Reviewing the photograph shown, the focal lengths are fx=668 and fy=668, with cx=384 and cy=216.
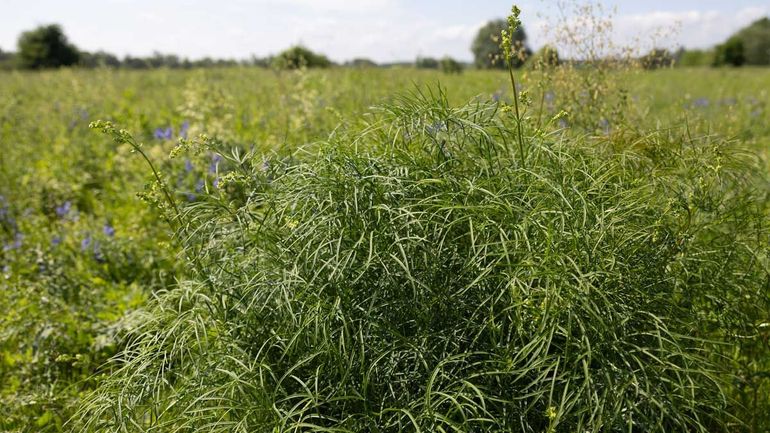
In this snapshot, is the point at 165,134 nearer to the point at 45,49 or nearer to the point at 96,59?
the point at 96,59

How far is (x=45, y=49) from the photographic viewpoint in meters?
30.0

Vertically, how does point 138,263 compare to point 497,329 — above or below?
below

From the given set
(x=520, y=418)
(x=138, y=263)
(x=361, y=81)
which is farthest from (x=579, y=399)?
(x=361, y=81)

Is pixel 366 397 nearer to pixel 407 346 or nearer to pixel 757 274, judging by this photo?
pixel 407 346

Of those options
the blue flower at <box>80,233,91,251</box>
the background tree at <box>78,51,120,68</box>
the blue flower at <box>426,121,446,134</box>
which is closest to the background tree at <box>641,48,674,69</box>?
the blue flower at <box>426,121,446,134</box>

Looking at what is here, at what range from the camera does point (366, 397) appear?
64.6 inches

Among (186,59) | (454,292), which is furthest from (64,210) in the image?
(186,59)

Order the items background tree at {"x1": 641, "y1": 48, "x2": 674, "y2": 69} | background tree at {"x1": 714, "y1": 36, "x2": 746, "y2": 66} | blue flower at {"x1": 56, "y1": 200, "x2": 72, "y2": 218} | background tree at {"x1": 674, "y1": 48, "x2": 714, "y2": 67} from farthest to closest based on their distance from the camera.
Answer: background tree at {"x1": 674, "y1": 48, "x2": 714, "y2": 67}, background tree at {"x1": 714, "y1": 36, "x2": 746, "y2": 66}, blue flower at {"x1": 56, "y1": 200, "x2": 72, "y2": 218}, background tree at {"x1": 641, "y1": 48, "x2": 674, "y2": 69}

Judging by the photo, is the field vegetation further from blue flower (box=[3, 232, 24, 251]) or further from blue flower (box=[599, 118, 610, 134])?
blue flower (box=[3, 232, 24, 251])

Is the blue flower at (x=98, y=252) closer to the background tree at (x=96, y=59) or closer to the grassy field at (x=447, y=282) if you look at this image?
the grassy field at (x=447, y=282)

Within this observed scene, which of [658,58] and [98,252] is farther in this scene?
[98,252]

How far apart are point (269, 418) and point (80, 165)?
14.6ft

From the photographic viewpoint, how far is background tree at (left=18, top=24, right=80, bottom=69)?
99.2 ft

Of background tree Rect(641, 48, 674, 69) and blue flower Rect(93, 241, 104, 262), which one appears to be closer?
background tree Rect(641, 48, 674, 69)
